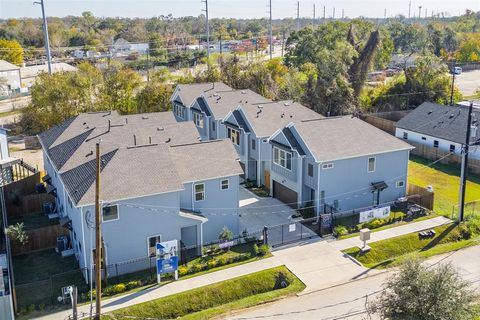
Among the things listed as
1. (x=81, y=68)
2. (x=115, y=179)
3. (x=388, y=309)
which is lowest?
(x=388, y=309)

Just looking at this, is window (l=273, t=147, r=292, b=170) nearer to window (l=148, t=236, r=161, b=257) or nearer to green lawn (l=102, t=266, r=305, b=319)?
green lawn (l=102, t=266, r=305, b=319)

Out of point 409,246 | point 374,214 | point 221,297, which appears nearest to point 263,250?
point 221,297

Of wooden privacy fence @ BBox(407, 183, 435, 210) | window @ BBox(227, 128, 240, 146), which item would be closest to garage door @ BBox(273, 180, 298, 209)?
window @ BBox(227, 128, 240, 146)

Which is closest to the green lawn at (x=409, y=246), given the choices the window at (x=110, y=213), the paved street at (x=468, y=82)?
the window at (x=110, y=213)

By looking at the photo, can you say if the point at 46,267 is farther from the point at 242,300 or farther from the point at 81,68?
the point at 81,68

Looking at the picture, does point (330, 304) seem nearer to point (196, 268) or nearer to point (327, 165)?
point (196, 268)

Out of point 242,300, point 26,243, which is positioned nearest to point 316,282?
point 242,300

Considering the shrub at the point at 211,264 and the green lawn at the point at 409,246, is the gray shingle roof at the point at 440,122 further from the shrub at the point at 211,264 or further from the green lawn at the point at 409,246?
the shrub at the point at 211,264
